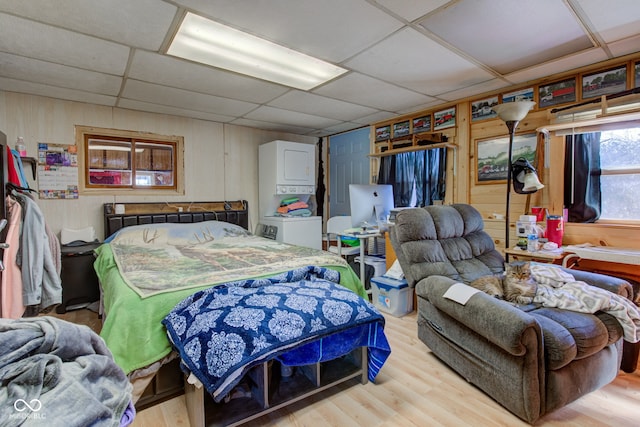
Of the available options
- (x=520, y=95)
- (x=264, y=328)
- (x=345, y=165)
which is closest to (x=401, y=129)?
(x=345, y=165)

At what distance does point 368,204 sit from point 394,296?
1.00 m

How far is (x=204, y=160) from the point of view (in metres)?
4.58

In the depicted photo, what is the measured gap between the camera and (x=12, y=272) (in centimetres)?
189

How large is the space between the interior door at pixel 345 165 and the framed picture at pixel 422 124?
0.87 metres

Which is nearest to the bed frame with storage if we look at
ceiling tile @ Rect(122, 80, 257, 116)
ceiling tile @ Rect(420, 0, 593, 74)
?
ceiling tile @ Rect(420, 0, 593, 74)

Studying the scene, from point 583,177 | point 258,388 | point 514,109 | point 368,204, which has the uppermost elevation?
point 514,109

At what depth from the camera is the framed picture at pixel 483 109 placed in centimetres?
346

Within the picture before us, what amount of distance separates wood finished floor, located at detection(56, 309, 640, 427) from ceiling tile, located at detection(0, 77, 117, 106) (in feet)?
10.5

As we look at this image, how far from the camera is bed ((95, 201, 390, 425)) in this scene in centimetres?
168

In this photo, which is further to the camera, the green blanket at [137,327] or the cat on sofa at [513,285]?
the cat on sofa at [513,285]

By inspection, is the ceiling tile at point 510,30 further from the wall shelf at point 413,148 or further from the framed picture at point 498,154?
the wall shelf at point 413,148

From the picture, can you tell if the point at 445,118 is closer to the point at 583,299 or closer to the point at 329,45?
the point at 329,45

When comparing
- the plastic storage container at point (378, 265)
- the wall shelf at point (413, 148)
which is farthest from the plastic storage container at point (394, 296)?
the wall shelf at point (413, 148)

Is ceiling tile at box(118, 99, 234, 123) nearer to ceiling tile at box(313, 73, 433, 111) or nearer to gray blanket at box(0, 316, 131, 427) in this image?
ceiling tile at box(313, 73, 433, 111)
